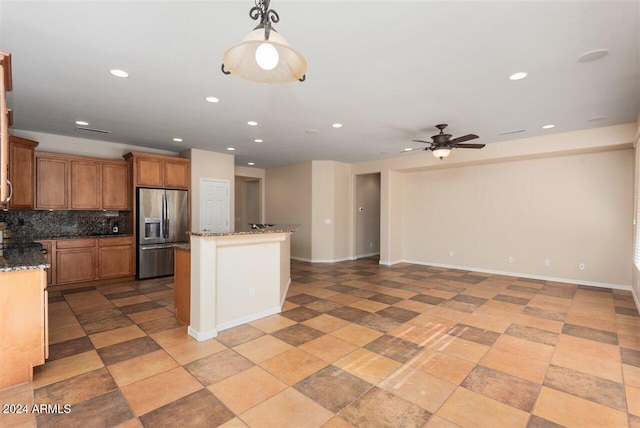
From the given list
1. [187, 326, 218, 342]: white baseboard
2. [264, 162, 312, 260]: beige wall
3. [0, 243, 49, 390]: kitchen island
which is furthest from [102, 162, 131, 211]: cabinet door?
[264, 162, 312, 260]: beige wall

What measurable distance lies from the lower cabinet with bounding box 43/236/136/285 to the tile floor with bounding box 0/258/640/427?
82 centimetres

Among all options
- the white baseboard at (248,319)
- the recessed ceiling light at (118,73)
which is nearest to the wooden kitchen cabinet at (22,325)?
the white baseboard at (248,319)

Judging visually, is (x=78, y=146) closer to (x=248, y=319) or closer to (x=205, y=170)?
(x=205, y=170)

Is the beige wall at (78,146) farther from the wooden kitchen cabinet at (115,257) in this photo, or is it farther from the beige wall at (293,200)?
the beige wall at (293,200)

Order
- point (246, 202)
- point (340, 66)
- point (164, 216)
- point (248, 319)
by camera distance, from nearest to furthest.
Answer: point (340, 66), point (248, 319), point (164, 216), point (246, 202)

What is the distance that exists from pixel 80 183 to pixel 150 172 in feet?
3.86

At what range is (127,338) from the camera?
3305 mm

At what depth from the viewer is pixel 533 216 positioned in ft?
20.4

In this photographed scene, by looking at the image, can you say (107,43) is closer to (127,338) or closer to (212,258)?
(212,258)

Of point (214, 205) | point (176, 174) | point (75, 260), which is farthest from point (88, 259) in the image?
point (214, 205)

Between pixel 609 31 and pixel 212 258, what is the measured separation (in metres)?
4.10

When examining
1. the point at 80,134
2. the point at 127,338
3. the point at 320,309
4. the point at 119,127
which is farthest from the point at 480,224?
the point at 80,134

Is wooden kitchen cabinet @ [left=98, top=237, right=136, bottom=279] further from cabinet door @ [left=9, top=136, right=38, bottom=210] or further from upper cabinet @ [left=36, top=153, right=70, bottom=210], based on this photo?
cabinet door @ [left=9, top=136, right=38, bottom=210]

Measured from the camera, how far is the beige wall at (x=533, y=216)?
17.8ft
